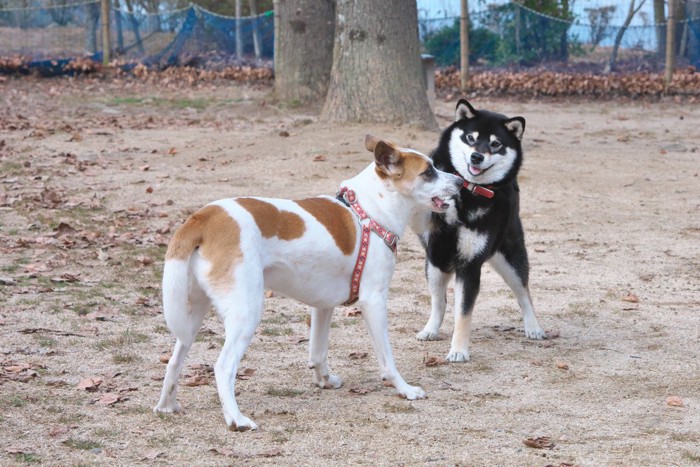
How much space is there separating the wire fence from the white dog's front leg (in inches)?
606

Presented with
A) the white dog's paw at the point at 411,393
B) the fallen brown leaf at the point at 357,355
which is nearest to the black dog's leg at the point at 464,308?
the fallen brown leaf at the point at 357,355

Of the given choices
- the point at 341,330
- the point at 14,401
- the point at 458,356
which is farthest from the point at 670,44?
the point at 14,401

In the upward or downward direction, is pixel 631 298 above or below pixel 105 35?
below

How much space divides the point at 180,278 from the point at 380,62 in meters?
7.80

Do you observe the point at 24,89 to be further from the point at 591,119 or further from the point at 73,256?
the point at 73,256

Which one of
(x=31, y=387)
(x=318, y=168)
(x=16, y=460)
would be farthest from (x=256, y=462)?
(x=318, y=168)

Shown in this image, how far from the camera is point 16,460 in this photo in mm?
3824

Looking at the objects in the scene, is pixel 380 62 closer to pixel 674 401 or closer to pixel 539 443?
pixel 674 401

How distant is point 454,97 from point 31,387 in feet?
48.1

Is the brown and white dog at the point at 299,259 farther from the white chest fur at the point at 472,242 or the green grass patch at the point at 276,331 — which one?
the green grass patch at the point at 276,331

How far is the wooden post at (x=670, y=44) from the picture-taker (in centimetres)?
1778

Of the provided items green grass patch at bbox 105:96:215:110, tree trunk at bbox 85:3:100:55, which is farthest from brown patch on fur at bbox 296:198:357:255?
tree trunk at bbox 85:3:100:55

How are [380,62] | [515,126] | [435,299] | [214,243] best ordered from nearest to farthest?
1. [214,243]
2. [515,126]
3. [435,299]
4. [380,62]

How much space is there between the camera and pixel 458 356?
18.3ft
